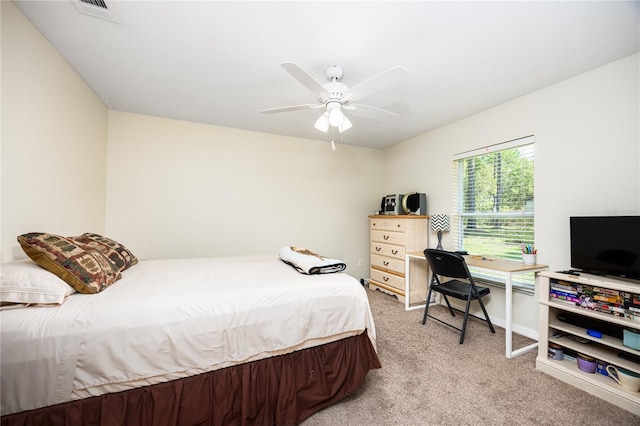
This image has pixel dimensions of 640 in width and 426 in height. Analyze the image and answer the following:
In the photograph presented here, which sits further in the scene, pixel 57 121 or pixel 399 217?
pixel 399 217

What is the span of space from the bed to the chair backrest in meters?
1.13

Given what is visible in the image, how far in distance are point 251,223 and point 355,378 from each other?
2489 mm

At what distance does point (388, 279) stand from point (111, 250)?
318 centimetres

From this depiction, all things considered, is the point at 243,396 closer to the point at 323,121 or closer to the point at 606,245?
the point at 323,121

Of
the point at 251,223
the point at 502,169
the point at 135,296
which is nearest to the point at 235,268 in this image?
the point at 135,296

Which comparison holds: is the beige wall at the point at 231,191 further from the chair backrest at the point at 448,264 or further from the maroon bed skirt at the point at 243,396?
the maroon bed skirt at the point at 243,396

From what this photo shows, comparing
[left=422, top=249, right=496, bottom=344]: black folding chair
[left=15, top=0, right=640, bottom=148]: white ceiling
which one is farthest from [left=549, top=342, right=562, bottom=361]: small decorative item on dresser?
[left=15, top=0, right=640, bottom=148]: white ceiling

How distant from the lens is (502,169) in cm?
276

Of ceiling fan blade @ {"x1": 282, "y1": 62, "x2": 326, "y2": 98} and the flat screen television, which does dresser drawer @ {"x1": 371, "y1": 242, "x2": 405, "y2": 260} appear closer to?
the flat screen television

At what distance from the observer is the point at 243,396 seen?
1337mm

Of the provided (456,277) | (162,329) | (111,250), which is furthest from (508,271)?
(111,250)

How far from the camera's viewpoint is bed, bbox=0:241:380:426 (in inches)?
41.7

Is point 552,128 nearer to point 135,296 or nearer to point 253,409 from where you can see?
point 253,409

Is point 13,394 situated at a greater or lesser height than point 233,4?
lesser
